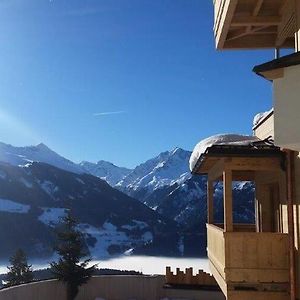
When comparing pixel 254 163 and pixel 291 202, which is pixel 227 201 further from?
pixel 291 202

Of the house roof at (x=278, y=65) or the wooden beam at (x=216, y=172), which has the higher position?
the house roof at (x=278, y=65)

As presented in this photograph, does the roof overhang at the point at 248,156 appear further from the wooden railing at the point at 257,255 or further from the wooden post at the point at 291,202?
the wooden railing at the point at 257,255

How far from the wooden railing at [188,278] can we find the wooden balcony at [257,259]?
10.2m

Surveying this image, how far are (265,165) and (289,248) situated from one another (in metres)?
1.55

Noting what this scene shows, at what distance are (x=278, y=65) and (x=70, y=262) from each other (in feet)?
58.4

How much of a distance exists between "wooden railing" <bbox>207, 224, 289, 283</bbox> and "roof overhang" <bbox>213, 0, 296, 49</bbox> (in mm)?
3792

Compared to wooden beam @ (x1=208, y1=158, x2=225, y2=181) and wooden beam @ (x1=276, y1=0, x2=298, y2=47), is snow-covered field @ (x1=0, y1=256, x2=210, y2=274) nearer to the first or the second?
wooden beam @ (x1=208, y1=158, x2=225, y2=181)

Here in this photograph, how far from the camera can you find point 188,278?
62.2ft

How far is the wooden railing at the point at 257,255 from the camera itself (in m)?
8.59

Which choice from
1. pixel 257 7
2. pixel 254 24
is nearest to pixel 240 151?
pixel 254 24

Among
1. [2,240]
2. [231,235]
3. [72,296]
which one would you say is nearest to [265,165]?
[231,235]

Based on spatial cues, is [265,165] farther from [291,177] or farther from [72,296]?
[72,296]

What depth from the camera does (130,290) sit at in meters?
19.2

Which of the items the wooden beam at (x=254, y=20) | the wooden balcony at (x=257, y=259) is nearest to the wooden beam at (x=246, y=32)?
the wooden beam at (x=254, y=20)
